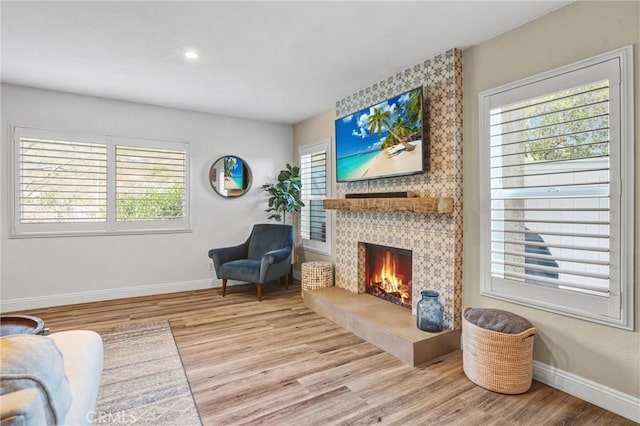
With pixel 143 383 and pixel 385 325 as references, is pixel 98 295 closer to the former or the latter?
pixel 143 383

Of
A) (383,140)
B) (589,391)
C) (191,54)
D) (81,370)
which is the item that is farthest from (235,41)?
(589,391)

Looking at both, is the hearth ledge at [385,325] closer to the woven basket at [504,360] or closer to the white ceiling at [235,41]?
the woven basket at [504,360]

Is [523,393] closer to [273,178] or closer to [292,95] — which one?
[292,95]

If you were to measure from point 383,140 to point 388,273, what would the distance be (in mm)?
1398

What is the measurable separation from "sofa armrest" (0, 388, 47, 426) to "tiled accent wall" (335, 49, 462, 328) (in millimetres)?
2610

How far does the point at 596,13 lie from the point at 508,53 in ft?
1.76

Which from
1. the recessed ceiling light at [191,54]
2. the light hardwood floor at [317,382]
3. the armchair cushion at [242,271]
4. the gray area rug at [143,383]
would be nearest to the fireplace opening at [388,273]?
the light hardwood floor at [317,382]

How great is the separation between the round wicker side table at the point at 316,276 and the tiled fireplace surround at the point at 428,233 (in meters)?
0.54

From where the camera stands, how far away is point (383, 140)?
10.8ft

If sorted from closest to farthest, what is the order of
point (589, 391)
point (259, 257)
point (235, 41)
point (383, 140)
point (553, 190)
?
point (589, 391)
point (553, 190)
point (235, 41)
point (383, 140)
point (259, 257)

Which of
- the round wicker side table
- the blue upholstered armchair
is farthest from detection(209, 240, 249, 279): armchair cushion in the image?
the round wicker side table

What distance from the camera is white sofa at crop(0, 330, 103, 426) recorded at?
806 mm

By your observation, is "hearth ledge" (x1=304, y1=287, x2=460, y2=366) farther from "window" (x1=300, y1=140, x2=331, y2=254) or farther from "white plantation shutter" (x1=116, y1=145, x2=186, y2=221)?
"white plantation shutter" (x1=116, y1=145, x2=186, y2=221)

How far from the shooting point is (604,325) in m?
1.98
